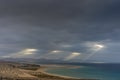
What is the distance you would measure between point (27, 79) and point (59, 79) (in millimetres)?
13383

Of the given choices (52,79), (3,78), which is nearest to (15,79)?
(3,78)

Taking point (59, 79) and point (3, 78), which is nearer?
point (3, 78)

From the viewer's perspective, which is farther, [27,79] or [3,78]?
[27,79]

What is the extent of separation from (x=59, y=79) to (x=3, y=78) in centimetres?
2034

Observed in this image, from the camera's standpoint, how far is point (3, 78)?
189ft

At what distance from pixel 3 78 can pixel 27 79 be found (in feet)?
23.1

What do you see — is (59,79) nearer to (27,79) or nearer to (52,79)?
(52,79)

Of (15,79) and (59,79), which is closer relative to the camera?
(15,79)

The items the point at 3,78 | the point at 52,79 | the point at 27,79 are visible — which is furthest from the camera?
the point at 52,79

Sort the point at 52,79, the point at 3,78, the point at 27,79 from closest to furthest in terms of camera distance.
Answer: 1. the point at 3,78
2. the point at 27,79
3. the point at 52,79

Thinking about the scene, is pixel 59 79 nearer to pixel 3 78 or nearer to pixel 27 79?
pixel 27 79

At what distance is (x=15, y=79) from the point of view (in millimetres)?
59469

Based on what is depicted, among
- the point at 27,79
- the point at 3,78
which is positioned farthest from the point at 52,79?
the point at 3,78

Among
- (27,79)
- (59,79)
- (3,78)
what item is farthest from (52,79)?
(3,78)
